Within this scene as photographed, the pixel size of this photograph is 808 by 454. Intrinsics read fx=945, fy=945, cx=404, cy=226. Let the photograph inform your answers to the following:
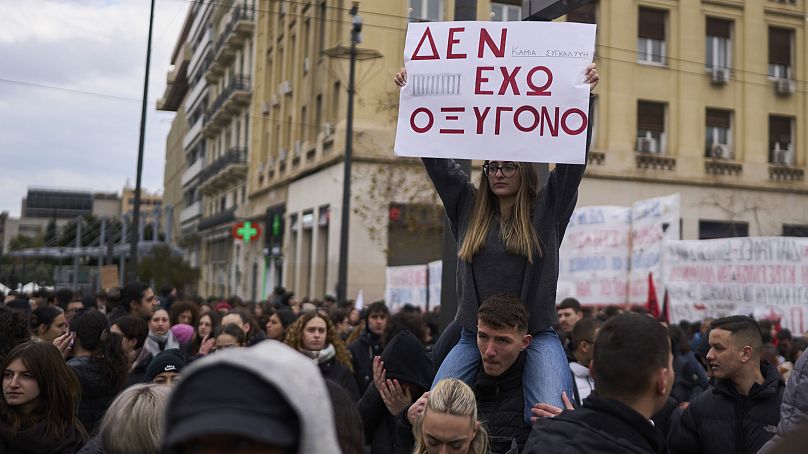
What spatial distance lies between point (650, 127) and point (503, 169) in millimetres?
27425

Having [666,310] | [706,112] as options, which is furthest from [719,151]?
[666,310]

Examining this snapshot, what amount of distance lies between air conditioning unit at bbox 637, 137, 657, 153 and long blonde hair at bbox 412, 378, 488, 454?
91.3 feet

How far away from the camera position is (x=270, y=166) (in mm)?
41531

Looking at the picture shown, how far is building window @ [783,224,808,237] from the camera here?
103 ft

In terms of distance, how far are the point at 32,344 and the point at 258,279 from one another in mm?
38721

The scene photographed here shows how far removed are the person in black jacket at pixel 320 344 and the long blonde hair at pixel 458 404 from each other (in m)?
3.72

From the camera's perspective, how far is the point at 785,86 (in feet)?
103

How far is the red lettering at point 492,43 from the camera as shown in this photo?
16.5 feet

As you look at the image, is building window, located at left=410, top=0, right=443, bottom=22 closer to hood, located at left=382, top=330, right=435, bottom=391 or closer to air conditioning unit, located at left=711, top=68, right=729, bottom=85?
air conditioning unit, located at left=711, top=68, right=729, bottom=85

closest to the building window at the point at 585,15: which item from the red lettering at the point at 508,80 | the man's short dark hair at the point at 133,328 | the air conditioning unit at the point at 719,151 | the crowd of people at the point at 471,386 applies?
the air conditioning unit at the point at 719,151

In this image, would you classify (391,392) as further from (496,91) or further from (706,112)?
(706,112)

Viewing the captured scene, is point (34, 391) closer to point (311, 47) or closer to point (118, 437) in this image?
point (118, 437)

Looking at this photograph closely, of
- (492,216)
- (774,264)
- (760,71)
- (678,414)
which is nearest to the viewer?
(492,216)

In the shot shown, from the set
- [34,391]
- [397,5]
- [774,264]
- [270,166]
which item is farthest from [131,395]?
[270,166]
